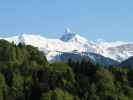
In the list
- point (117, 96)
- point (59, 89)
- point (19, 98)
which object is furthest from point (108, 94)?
point (19, 98)

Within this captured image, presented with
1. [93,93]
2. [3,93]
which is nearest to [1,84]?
[3,93]

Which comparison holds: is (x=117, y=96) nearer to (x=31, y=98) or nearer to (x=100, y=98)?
(x=100, y=98)

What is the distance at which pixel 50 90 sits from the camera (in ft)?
646

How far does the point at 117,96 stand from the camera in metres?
199

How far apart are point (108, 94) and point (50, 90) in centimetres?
1927

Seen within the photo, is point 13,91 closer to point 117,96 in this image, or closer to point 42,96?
point 42,96

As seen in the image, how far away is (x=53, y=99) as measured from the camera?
617 feet

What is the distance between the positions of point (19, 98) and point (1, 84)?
816cm

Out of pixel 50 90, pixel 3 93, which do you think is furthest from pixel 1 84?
pixel 50 90

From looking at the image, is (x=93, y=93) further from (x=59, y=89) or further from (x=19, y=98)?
(x=19, y=98)

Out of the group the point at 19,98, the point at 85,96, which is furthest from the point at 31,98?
the point at 85,96

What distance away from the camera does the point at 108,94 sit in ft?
652

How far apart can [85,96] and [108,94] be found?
7.65m

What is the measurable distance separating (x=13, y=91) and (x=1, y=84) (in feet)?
18.5
